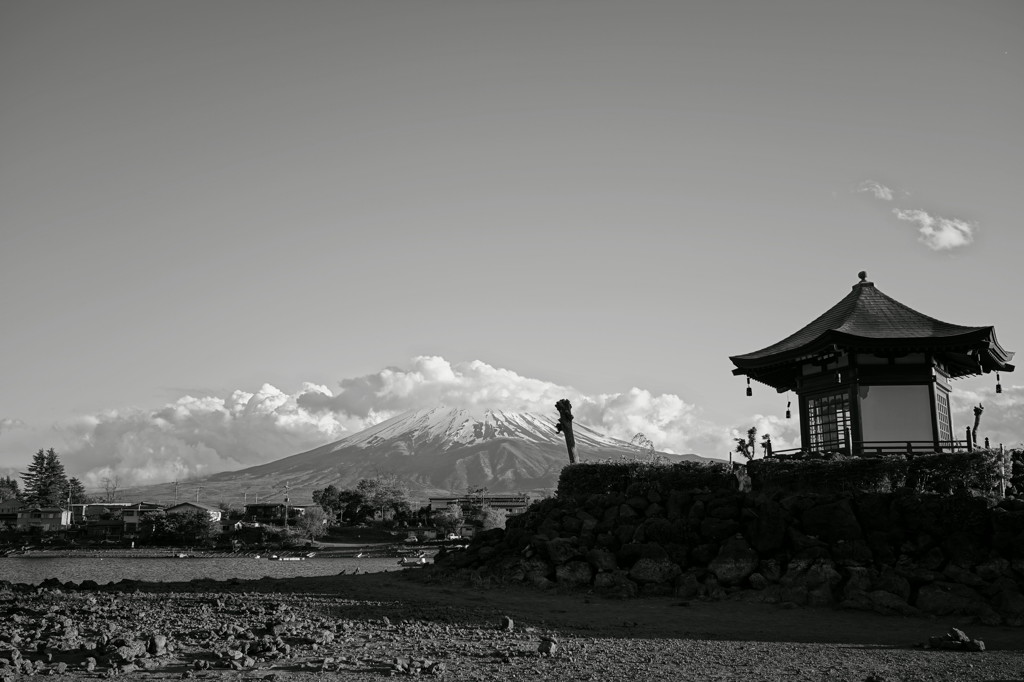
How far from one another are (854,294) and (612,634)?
2148 centimetres

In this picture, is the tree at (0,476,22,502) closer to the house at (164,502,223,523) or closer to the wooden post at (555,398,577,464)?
the house at (164,502,223,523)

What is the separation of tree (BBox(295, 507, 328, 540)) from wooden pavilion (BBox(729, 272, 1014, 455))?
67.7m

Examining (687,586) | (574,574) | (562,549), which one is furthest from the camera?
(562,549)

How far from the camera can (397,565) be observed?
6125 cm

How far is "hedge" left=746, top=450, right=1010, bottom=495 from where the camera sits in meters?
24.7

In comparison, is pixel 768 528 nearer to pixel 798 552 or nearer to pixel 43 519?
pixel 798 552

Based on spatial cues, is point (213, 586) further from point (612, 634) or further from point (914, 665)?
point (914, 665)

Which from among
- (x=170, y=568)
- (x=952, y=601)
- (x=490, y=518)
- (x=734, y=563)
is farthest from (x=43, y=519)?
(x=952, y=601)

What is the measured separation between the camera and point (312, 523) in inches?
3573

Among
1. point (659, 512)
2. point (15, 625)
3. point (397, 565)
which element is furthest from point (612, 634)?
point (397, 565)

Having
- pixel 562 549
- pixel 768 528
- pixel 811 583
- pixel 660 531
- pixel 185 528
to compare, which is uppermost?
pixel 768 528

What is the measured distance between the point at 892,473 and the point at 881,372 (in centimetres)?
588

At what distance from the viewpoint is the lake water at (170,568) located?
178 feet

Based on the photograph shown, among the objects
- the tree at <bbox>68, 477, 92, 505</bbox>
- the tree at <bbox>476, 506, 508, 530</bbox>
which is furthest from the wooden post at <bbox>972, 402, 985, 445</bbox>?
the tree at <bbox>68, 477, 92, 505</bbox>
